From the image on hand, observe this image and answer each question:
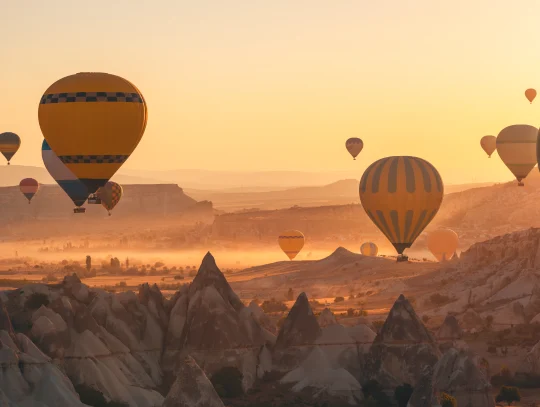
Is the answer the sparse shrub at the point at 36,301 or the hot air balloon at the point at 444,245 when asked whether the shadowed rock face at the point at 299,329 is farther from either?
the hot air balloon at the point at 444,245

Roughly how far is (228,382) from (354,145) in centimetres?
9112

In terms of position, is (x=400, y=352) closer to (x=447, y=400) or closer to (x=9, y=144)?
(x=447, y=400)

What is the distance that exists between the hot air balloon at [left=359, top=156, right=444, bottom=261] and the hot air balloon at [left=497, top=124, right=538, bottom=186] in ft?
98.4

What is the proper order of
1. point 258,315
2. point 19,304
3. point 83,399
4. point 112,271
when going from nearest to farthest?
point 83,399 < point 19,304 < point 258,315 < point 112,271

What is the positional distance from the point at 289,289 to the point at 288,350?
54.4 meters

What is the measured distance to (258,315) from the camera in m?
63.8

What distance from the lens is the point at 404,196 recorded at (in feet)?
268

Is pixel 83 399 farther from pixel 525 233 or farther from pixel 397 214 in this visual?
pixel 525 233

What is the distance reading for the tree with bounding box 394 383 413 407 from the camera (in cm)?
5466

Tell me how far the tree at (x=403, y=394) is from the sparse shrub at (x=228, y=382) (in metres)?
6.63

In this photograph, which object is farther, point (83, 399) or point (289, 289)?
point (289, 289)

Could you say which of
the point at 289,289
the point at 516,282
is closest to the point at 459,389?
the point at 516,282

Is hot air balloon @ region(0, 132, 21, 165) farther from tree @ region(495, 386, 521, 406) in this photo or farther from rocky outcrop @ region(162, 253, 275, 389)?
tree @ region(495, 386, 521, 406)

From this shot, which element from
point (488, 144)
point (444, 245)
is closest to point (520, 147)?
point (444, 245)
